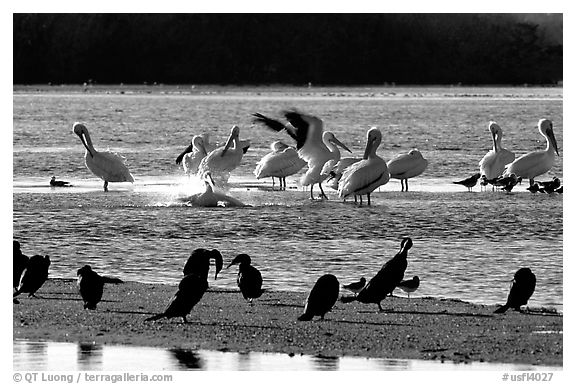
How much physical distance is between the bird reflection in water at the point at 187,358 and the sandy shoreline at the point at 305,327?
5.0 inches

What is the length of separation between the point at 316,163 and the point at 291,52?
1807cm

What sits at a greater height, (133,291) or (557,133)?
(557,133)

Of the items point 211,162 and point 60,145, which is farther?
point 60,145

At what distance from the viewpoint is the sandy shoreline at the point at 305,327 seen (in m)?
7.41

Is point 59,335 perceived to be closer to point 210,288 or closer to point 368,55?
point 210,288

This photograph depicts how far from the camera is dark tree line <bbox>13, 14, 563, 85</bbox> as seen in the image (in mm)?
23719

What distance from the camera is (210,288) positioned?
31.8 ft

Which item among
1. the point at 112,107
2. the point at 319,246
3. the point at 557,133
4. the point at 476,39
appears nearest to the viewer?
the point at 319,246

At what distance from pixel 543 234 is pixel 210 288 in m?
4.48

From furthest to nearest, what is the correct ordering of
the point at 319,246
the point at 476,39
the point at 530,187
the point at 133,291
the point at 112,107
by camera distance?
the point at 112,107
the point at 476,39
the point at 530,187
the point at 319,246
the point at 133,291

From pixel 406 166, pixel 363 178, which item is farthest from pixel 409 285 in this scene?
pixel 406 166

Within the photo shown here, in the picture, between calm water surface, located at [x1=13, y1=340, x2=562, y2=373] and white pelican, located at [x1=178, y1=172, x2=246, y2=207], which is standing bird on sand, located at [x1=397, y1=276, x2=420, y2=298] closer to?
calm water surface, located at [x1=13, y1=340, x2=562, y2=373]

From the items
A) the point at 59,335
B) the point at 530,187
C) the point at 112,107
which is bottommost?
the point at 59,335

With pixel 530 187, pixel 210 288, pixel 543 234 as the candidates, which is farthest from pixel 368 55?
pixel 210 288
